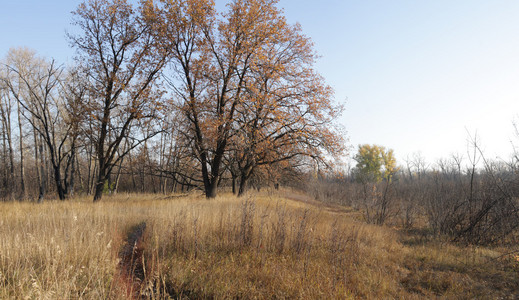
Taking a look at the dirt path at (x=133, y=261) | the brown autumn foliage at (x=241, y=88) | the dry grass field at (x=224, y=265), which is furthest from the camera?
the brown autumn foliage at (x=241, y=88)

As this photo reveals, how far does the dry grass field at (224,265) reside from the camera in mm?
3713

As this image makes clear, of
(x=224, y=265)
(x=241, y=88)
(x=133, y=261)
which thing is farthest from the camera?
(x=241, y=88)

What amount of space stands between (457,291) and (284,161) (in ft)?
32.8

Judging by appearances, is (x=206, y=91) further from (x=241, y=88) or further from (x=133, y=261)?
(x=133, y=261)

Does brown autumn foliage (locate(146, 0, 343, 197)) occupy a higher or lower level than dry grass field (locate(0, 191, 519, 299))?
higher

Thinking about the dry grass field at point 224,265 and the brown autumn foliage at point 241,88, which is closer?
the dry grass field at point 224,265

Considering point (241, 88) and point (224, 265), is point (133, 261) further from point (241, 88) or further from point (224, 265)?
point (241, 88)

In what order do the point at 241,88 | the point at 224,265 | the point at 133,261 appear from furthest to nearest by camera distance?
the point at 241,88, the point at 133,261, the point at 224,265

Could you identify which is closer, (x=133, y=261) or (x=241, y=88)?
(x=133, y=261)

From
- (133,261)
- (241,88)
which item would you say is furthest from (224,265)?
(241,88)

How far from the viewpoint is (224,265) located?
477cm

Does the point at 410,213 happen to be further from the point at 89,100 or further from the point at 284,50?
the point at 89,100

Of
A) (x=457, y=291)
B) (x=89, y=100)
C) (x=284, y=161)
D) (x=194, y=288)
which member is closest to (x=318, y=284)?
(x=194, y=288)

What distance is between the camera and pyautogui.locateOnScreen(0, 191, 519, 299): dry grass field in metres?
3.71
